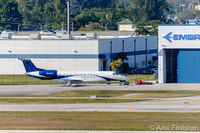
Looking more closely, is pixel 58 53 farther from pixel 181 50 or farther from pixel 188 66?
pixel 188 66

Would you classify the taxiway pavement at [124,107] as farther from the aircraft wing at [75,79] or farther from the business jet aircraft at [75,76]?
the aircraft wing at [75,79]

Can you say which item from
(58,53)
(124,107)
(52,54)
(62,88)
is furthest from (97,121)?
(52,54)

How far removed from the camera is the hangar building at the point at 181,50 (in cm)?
8275

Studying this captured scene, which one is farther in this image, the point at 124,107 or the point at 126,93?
the point at 126,93

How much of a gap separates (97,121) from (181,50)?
4315 cm

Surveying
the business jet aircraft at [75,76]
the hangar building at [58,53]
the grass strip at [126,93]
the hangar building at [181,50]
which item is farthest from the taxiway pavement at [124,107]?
the hangar building at [58,53]

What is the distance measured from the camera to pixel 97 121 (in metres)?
43.2

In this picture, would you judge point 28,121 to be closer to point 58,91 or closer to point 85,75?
point 58,91

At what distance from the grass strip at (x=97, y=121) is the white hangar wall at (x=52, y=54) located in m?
52.6

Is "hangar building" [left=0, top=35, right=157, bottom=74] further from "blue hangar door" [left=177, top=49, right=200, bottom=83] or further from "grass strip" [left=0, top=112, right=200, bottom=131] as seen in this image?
"grass strip" [left=0, top=112, right=200, bottom=131]

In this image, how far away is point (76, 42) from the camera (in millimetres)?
100875

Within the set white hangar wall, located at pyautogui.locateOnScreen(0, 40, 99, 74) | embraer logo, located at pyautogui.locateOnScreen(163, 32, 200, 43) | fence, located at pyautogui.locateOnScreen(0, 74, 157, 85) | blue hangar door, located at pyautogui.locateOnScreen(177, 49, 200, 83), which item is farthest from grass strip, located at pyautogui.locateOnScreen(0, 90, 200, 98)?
white hangar wall, located at pyautogui.locateOnScreen(0, 40, 99, 74)

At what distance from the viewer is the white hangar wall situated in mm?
100625

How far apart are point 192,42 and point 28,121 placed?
45.5 metres
